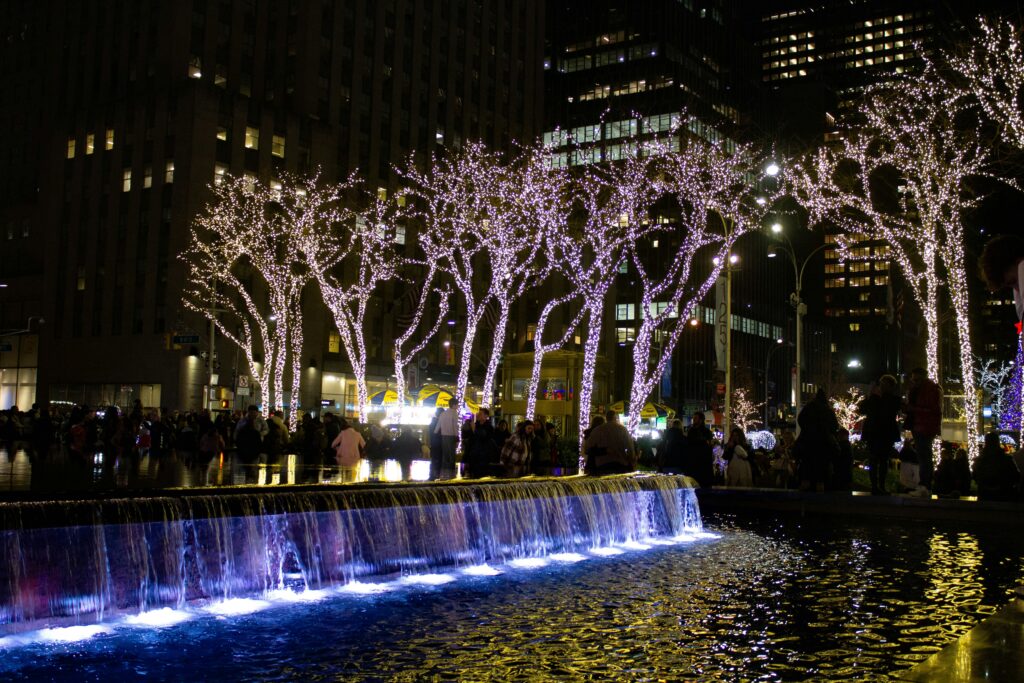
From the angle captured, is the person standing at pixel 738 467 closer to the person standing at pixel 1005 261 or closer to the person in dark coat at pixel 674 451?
the person in dark coat at pixel 674 451

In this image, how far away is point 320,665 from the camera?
24.9 feet

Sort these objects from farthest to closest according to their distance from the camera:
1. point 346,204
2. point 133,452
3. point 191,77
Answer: point 346,204, point 191,77, point 133,452

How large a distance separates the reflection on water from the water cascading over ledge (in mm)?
3865

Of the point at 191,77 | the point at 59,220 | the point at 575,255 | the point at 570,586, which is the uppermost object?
the point at 191,77

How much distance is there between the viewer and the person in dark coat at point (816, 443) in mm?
18984

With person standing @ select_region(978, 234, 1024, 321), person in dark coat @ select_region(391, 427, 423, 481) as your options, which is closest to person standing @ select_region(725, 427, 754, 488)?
person in dark coat @ select_region(391, 427, 423, 481)

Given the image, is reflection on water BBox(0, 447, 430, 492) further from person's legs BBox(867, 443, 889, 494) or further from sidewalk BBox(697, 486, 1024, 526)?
person's legs BBox(867, 443, 889, 494)

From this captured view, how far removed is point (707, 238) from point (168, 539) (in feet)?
95.7

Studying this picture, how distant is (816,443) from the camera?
761 inches

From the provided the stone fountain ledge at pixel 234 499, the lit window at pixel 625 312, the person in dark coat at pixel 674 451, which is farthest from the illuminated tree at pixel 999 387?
the lit window at pixel 625 312

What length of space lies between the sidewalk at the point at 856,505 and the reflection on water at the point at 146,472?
6.22m

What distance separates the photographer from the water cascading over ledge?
9.37 metres

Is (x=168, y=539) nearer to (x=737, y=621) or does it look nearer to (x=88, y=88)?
(x=737, y=621)

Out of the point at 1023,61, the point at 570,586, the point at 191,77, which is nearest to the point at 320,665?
the point at 570,586
